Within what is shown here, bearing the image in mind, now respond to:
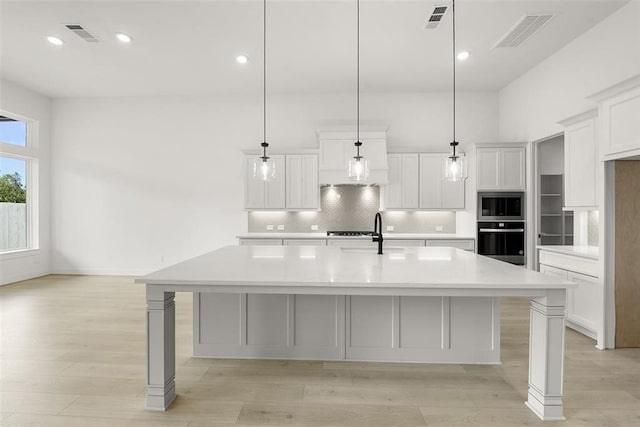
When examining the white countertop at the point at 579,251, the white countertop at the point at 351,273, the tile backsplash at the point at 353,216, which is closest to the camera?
the white countertop at the point at 351,273

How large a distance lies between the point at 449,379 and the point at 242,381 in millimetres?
1589

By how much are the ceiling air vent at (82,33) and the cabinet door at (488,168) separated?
18.8 ft

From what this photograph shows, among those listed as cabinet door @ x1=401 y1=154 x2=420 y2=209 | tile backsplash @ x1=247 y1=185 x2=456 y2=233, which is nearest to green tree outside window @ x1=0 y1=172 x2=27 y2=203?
tile backsplash @ x1=247 y1=185 x2=456 y2=233

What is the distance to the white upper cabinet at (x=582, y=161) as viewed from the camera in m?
3.79

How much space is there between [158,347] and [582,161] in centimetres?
446

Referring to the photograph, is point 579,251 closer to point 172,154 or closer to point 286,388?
point 286,388

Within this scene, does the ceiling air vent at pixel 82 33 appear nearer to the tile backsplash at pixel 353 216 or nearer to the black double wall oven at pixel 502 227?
the tile backsplash at pixel 353 216

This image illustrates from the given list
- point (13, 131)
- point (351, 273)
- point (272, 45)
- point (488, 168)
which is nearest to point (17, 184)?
point (13, 131)

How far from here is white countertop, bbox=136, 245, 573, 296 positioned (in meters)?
2.15

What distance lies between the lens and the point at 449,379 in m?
2.79

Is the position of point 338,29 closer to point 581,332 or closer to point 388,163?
point 388,163

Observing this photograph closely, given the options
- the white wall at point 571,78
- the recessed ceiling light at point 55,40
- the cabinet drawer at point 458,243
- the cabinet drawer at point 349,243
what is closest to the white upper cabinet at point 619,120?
the white wall at point 571,78

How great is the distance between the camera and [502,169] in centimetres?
579

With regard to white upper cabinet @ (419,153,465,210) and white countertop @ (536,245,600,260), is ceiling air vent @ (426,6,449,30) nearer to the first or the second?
white upper cabinet @ (419,153,465,210)
